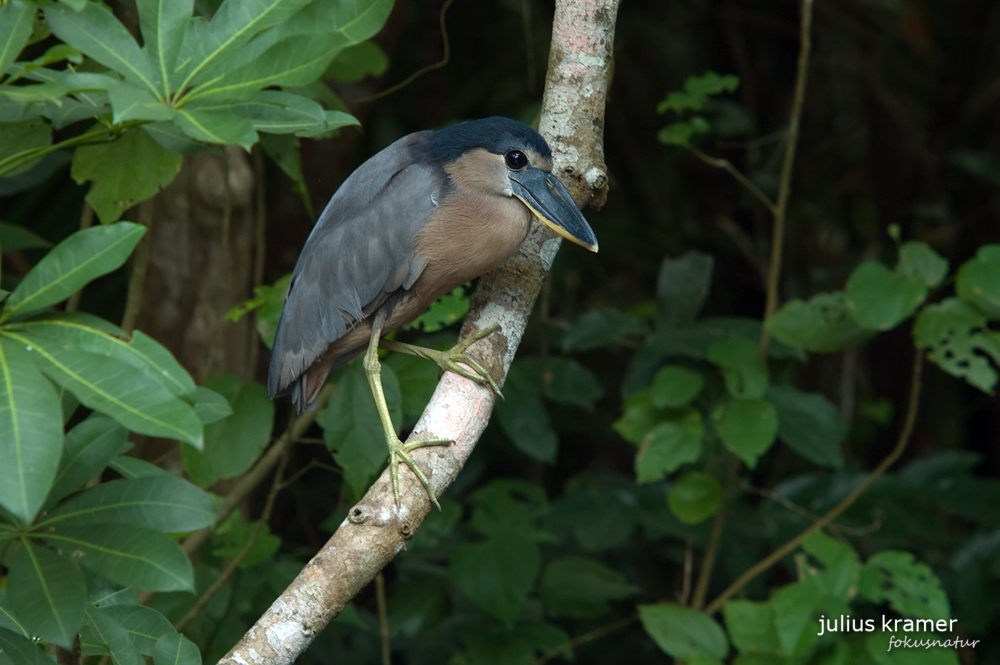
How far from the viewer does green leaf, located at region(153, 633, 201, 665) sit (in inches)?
51.5

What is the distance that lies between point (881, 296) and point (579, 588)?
1.31 meters

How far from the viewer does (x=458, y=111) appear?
373 centimetres

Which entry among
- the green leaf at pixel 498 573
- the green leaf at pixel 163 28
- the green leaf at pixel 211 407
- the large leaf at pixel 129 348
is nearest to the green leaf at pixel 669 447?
the green leaf at pixel 498 573

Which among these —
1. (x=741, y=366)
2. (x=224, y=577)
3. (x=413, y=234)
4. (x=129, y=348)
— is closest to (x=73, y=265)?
(x=129, y=348)

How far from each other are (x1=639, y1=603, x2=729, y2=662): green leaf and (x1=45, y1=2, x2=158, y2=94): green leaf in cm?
192

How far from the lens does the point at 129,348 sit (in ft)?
3.73

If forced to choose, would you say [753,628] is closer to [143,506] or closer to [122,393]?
[143,506]

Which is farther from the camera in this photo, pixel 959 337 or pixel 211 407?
pixel 959 337

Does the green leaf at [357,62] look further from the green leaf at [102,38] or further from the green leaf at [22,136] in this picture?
the green leaf at [102,38]

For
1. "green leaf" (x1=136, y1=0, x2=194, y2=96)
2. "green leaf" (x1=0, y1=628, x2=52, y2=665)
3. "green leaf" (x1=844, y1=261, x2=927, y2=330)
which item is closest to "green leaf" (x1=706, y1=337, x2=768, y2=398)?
"green leaf" (x1=844, y1=261, x2=927, y2=330)

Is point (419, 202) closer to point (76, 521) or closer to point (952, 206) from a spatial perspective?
point (76, 521)

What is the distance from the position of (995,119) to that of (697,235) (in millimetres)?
1554

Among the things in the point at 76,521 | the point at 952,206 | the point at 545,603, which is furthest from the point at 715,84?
the point at 952,206

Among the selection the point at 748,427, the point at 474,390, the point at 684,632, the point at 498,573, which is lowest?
the point at 684,632
